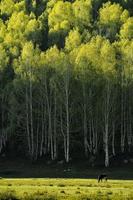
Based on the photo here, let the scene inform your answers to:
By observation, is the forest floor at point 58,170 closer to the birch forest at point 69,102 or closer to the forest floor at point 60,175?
the forest floor at point 60,175

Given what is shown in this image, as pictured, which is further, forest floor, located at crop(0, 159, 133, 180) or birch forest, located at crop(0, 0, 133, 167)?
birch forest, located at crop(0, 0, 133, 167)

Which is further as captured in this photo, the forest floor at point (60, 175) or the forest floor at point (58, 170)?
the forest floor at point (58, 170)

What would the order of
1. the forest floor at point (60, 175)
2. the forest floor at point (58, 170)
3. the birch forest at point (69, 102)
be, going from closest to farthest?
1. the forest floor at point (60, 175)
2. the forest floor at point (58, 170)
3. the birch forest at point (69, 102)

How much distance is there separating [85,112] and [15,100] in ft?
40.5

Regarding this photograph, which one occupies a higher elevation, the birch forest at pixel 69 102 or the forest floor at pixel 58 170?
the birch forest at pixel 69 102

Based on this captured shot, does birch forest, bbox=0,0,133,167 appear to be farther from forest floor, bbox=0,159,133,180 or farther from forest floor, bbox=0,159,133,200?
forest floor, bbox=0,159,133,200

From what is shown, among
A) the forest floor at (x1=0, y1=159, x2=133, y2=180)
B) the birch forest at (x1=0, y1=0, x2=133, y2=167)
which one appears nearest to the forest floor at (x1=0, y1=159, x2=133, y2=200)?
the forest floor at (x1=0, y1=159, x2=133, y2=180)

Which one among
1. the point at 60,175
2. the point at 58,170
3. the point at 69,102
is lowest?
the point at 58,170

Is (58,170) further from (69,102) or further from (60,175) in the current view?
(69,102)

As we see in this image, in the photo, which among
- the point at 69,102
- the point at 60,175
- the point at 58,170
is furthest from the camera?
the point at 69,102

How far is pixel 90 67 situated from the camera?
8194cm

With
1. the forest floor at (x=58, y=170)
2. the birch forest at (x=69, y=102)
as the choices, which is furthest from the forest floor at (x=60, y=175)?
the birch forest at (x=69, y=102)

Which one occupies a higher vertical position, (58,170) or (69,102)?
(69,102)

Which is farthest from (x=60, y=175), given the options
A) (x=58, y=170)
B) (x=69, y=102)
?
(x=69, y=102)
